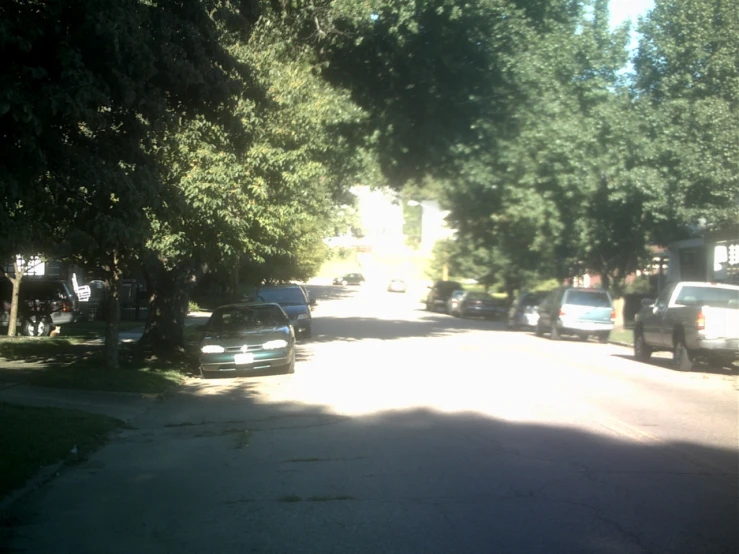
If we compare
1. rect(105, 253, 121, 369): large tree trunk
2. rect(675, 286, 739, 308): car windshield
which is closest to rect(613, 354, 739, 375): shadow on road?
rect(675, 286, 739, 308): car windshield

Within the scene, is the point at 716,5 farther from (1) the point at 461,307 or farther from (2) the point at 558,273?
(1) the point at 461,307

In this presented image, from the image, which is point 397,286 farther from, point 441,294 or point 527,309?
point 527,309

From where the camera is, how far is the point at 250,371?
678 inches

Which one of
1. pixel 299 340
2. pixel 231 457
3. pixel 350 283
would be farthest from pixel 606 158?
pixel 350 283

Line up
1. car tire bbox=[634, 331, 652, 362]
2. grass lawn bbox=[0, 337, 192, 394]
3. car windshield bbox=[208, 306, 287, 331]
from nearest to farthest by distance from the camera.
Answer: grass lawn bbox=[0, 337, 192, 394] < car windshield bbox=[208, 306, 287, 331] < car tire bbox=[634, 331, 652, 362]

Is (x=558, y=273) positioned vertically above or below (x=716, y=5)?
below

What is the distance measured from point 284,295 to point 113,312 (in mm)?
12141

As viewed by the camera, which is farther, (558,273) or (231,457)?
(558,273)

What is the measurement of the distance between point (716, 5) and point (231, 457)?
23.5m

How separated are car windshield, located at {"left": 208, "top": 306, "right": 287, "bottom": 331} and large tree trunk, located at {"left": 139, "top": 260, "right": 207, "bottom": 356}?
227cm

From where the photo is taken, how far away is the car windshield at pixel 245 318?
17625 mm

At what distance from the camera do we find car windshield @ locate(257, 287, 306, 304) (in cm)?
2766

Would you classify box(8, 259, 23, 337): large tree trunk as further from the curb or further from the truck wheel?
the truck wheel

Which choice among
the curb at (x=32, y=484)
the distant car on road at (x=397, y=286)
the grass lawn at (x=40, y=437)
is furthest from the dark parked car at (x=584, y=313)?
the distant car on road at (x=397, y=286)
